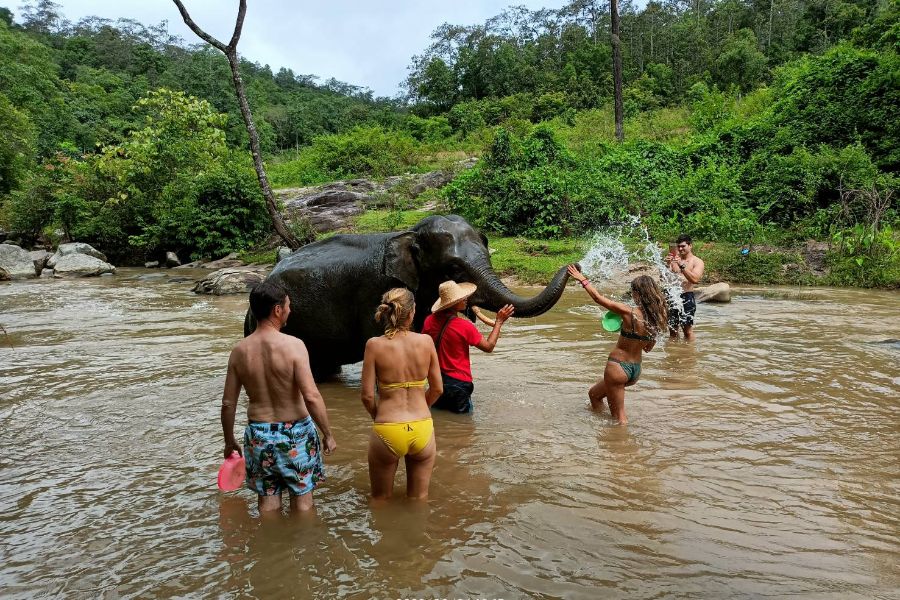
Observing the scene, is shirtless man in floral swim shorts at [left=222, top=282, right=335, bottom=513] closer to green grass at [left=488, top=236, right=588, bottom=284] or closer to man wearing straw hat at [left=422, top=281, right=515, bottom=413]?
man wearing straw hat at [left=422, top=281, right=515, bottom=413]

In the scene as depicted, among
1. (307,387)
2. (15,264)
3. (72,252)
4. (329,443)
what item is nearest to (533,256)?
(329,443)

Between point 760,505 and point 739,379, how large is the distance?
3.29m

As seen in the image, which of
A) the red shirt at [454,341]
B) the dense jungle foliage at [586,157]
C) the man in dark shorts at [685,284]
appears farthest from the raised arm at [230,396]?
the dense jungle foliage at [586,157]

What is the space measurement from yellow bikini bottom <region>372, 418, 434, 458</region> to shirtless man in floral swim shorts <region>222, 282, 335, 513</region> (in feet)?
1.20

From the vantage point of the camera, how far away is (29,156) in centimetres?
3566

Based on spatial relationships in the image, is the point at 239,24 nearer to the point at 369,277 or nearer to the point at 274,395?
the point at 369,277

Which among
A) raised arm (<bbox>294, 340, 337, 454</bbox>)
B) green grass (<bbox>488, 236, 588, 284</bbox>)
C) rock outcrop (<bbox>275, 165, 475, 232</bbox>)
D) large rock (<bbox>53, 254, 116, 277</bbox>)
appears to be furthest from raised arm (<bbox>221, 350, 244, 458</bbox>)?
large rock (<bbox>53, 254, 116, 277</bbox>)

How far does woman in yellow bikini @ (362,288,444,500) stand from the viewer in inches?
147

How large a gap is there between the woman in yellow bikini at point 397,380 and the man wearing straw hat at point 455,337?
1.24m

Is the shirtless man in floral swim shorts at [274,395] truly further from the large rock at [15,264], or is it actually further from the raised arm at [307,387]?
the large rock at [15,264]

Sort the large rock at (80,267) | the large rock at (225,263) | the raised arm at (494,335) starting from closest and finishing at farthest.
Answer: the raised arm at (494,335)
the large rock at (80,267)
the large rock at (225,263)

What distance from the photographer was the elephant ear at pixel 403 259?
19.7 ft

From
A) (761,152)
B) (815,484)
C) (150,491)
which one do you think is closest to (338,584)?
(150,491)

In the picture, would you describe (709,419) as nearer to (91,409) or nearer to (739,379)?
(739,379)
